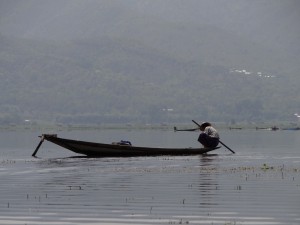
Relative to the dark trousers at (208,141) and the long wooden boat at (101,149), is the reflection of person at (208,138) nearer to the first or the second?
the dark trousers at (208,141)

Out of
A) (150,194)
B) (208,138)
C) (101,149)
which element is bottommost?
(150,194)

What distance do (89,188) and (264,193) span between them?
8621mm

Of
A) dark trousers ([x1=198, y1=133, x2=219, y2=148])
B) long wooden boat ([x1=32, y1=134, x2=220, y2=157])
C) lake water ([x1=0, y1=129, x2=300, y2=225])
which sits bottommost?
lake water ([x1=0, y1=129, x2=300, y2=225])

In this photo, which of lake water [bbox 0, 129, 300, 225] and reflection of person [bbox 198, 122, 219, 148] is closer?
lake water [bbox 0, 129, 300, 225]

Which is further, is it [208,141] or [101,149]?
[208,141]

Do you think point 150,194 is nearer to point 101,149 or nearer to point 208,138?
point 101,149

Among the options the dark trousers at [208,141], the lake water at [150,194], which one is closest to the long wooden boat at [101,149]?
the dark trousers at [208,141]

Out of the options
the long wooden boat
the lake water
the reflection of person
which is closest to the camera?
the lake water

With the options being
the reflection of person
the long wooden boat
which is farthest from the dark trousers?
the long wooden boat

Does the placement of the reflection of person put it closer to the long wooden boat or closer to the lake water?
the long wooden boat

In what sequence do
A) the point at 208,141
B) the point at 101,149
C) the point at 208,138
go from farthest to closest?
the point at 208,138 < the point at 208,141 < the point at 101,149

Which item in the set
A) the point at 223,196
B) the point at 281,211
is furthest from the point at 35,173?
the point at 281,211

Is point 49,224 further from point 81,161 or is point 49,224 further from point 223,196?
point 81,161

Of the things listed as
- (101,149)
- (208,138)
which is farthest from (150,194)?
(208,138)
